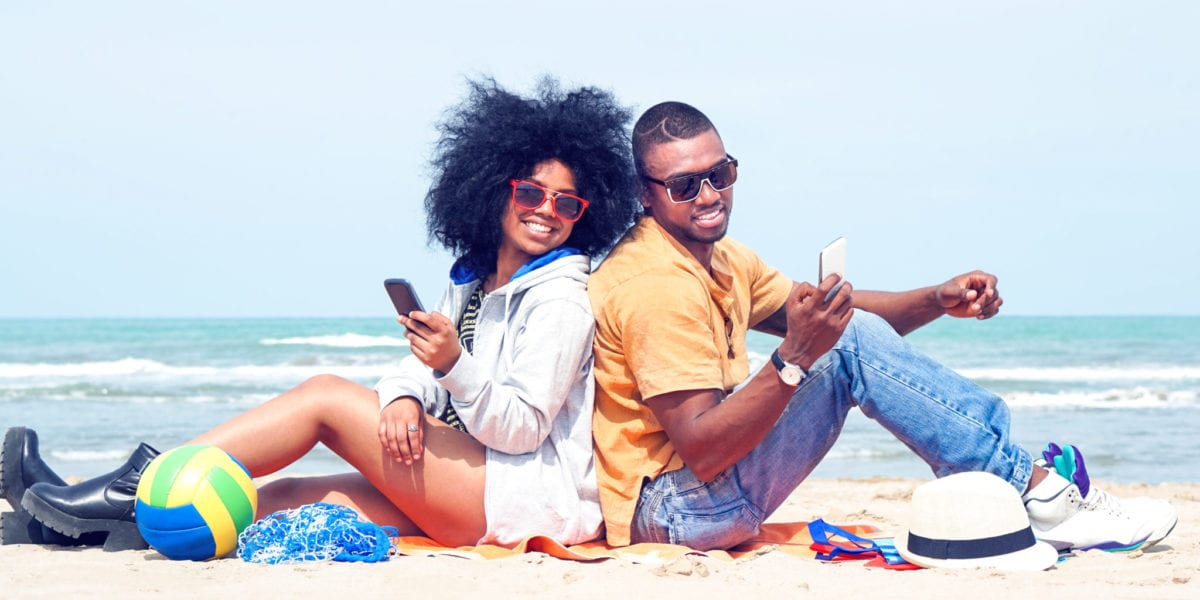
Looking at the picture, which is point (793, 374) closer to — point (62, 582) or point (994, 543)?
point (994, 543)

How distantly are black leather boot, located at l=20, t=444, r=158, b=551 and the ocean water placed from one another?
Result: 14.5ft

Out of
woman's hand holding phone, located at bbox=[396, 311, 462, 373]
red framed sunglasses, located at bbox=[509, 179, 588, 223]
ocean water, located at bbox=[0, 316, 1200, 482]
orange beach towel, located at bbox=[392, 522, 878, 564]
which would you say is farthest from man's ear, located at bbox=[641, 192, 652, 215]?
ocean water, located at bbox=[0, 316, 1200, 482]

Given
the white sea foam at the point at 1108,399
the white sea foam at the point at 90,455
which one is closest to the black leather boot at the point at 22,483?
the white sea foam at the point at 90,455

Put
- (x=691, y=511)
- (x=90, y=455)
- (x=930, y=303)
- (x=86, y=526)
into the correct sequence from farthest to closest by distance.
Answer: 1. (x=90, y=455)
2. (x=930, y=303)
3. (x=86, y=526)
4. (x=691, y=511)

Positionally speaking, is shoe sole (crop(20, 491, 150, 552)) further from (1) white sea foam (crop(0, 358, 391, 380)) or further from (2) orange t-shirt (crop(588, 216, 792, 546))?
(1) white sea foam (crop(0, 358, 391, 380))

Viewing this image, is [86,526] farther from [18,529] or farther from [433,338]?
[433,338]

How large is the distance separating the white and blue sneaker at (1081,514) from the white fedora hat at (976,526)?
174 mm

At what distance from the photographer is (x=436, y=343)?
3.60m

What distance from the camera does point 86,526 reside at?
411 cm

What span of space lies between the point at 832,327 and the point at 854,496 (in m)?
3.93

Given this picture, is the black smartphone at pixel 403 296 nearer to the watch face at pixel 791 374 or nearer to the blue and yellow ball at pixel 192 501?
the blue and yellow ball at pixel 192 501

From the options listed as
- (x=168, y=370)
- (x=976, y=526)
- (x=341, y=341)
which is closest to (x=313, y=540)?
(x=976, y=526)

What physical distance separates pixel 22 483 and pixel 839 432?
9.83 feet

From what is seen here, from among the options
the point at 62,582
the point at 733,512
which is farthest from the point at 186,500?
the point at 733,512
